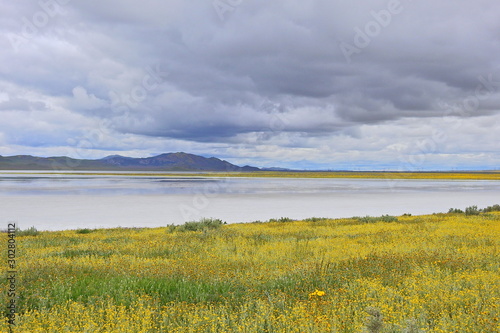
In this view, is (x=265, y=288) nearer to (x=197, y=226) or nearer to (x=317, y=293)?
(x=317, y=293)

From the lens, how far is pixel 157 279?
9.30 meters

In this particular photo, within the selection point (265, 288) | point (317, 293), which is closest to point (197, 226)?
point (265, 288)

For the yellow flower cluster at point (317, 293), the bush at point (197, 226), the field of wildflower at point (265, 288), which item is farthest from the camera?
the bush at point (197, 226)

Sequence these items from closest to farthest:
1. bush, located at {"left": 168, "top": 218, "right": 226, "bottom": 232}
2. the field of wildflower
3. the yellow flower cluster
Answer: the field of wildflower → the yellow flower cluster → bush, located at {"left": 168, "top": 218, "right": 226, "bottom": 232}

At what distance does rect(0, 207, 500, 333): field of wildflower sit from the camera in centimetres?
623

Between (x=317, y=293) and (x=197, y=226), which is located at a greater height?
(x=317, y=293)

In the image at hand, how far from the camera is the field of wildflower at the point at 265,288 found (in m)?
6.23

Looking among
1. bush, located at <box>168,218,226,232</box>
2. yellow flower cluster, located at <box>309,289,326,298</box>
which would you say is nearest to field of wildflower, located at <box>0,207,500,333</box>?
yellow flower cluster, located at <box>309,289,326,298</box>

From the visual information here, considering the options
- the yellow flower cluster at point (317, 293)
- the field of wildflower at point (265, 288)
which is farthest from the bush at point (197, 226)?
the yellow flower cluster at point (317, 293)

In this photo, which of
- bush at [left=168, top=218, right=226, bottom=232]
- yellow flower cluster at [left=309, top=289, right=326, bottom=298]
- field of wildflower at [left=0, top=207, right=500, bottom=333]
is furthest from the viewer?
bush at [left=168, top=218, right=226, bottom=232]

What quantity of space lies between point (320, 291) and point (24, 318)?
18.3 feet

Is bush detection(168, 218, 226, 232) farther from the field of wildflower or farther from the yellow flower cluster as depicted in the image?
the yellow flower cluster

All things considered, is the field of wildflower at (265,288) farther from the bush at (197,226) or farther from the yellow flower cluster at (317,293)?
the bush at (197,226)

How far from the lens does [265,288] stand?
8594 millimetres
